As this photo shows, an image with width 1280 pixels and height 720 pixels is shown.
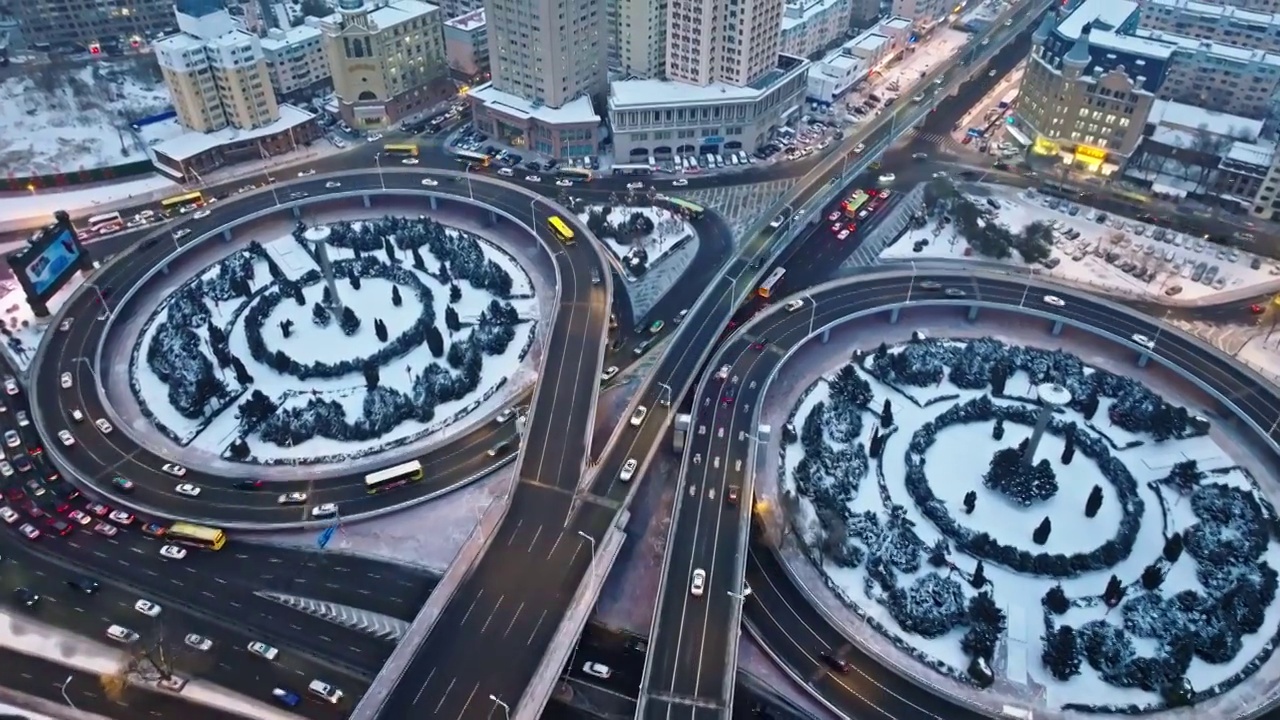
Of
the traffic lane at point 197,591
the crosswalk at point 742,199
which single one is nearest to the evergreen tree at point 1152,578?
the traffic lane at point 197,591

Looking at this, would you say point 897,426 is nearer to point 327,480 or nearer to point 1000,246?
point 1000,246

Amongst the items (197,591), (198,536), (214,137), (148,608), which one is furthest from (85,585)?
(214,137)

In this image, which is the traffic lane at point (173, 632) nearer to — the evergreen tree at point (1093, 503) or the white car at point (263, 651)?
the white car at point (263, 651)

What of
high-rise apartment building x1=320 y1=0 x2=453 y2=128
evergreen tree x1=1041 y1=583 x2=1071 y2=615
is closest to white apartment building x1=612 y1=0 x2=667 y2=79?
high-rise apartment building x1=320 y1=0 x2=453 y2=128

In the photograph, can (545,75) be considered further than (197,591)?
Yes

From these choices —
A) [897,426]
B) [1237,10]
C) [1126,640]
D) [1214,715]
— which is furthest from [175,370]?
[1237,10]

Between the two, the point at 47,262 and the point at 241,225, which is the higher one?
the point at 47,262

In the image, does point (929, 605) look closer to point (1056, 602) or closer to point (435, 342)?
point (1056, 602)
